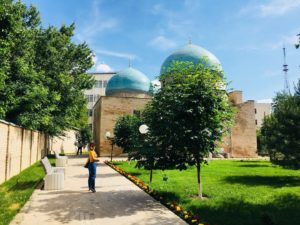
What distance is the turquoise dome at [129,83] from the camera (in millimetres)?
40844

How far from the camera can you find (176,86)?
33.9 feet

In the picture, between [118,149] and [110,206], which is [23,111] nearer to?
[110,206]

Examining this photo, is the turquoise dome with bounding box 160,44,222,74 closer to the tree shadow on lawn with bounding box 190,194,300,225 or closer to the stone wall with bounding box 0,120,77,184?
the stone wall with bounding box 0,120,77,184

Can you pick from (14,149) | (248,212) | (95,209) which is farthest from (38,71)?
(248,212)

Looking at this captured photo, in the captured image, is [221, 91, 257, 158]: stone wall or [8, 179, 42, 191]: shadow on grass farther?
[221, 91, 257, 158]: stone wall

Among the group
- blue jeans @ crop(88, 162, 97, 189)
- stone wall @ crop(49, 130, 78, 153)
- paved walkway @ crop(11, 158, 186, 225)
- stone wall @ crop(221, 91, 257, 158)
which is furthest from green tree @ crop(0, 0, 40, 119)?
stone wall @ crop(221, 91, 257, 158)

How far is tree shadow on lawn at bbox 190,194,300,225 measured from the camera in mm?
6961

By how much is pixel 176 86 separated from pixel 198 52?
28.9 metres

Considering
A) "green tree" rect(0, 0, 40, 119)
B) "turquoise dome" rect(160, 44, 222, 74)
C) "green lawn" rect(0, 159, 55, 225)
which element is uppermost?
"turquoise dome" rect(160, 44, 222, 74)

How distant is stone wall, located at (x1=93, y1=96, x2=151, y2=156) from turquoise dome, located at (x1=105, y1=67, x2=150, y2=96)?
3.79 m

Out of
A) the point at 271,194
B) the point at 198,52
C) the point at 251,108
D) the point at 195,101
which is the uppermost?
the point at 198,52

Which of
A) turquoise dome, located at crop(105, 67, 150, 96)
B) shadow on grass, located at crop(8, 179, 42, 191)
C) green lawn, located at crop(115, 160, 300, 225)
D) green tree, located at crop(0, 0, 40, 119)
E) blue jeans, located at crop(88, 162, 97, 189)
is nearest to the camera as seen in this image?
green lawn, located at crop(115, 160, 300, 225)

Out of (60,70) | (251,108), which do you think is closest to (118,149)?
(60,70)

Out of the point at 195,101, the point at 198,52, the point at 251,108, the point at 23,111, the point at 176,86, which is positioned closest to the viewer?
the point at 195,101
